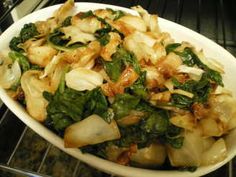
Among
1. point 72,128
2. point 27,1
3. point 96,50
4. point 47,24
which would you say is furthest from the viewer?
point 27,1

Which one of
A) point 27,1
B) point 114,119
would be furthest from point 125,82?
point 27,1

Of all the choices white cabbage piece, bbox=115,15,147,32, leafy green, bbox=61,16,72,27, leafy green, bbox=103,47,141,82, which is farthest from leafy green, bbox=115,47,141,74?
leafy green, bbox=61,16,72,27

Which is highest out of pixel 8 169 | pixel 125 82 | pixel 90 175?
pixel 125 82

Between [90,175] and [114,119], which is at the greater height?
[114,119]

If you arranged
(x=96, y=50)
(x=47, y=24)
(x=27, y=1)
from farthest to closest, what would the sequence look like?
(x=27, y=1) → (x=47, y=24) → (x=96, y=50)

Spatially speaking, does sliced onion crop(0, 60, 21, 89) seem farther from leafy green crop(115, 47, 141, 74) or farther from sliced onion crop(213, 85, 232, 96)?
sliced onion crop(213, 85, 232, 96)

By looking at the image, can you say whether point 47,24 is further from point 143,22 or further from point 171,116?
point 171,116

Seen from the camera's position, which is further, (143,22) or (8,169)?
(143,22)
